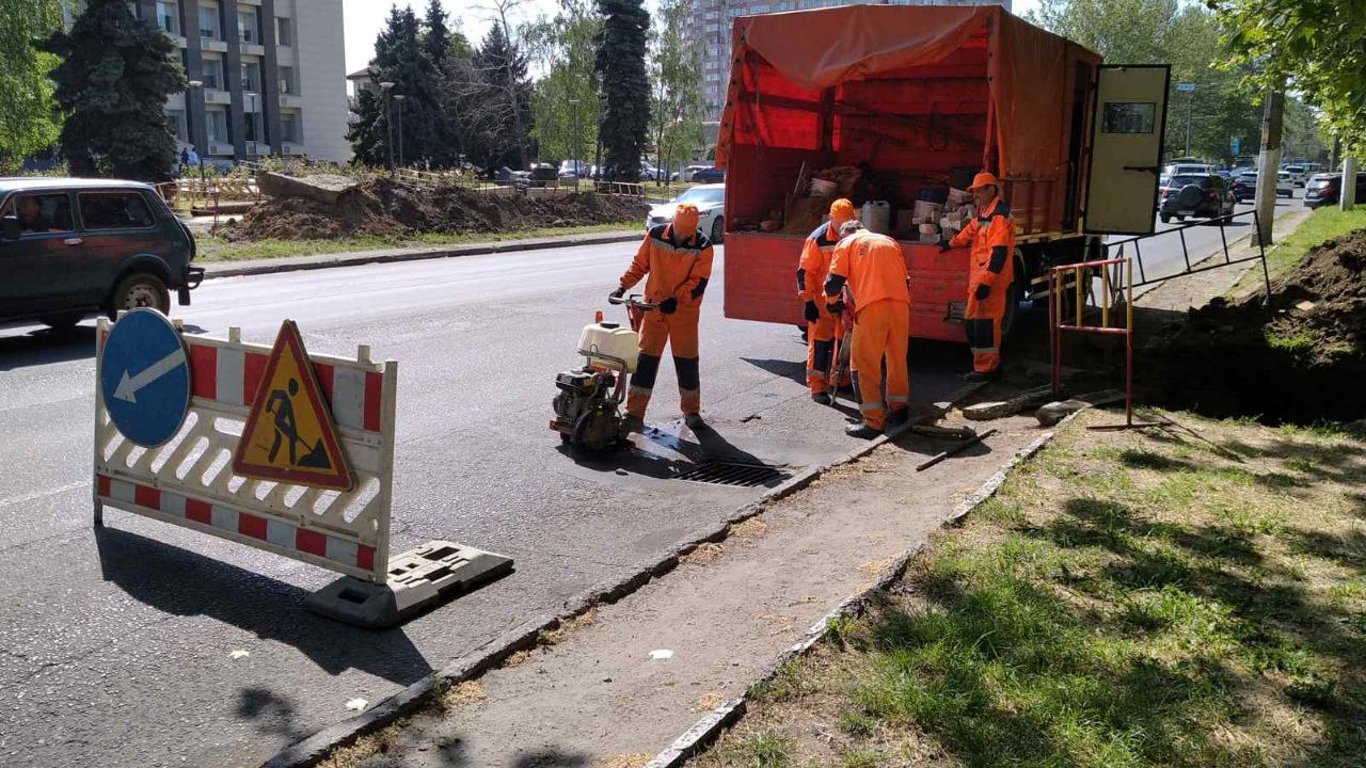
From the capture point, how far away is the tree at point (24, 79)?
126 ft

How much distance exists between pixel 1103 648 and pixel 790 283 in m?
7.41

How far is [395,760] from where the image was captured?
360cm

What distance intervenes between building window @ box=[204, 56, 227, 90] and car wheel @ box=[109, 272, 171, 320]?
189 feet

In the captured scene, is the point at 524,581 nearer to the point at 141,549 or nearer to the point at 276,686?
the point at 276,686

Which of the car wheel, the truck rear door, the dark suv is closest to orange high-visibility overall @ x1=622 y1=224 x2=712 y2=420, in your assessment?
the car wheel

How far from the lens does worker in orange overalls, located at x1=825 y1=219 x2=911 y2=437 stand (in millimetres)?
8211

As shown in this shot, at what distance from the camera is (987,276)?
9922mm

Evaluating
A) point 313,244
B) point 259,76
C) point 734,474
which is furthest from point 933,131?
point 259,76

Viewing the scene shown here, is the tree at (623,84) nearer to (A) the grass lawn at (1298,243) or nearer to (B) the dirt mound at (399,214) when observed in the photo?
(B) the dirt mound at (399,214)

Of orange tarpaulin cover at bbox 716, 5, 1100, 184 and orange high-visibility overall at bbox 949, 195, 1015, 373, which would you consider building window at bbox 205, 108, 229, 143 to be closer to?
orange tarpaulin cover at bbox 716, 5, 1100, 184

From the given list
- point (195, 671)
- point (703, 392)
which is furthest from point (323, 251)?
A: point (195, 671)

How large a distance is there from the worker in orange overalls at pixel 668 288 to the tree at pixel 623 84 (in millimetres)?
45049

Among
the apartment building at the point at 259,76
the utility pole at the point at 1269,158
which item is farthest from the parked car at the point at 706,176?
the utility pole at the point at 1269,158

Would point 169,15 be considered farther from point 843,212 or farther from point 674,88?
point 843,212
